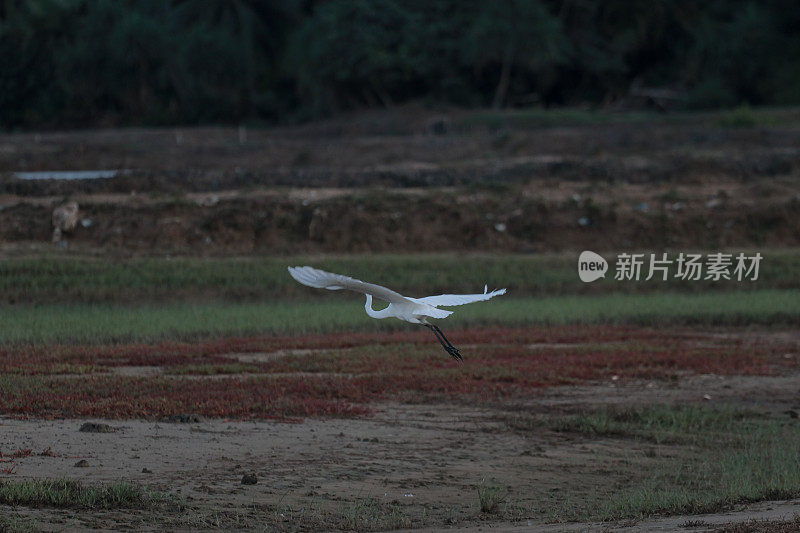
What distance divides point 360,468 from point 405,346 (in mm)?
5585

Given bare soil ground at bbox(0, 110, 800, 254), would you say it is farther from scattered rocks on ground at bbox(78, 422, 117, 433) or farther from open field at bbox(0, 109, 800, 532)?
scattered rocks on ground at bbox(78, 422, 117, 433)

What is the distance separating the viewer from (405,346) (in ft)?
46.2

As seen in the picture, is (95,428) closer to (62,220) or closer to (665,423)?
(665,423)

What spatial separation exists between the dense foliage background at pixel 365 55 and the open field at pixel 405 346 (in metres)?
9.56

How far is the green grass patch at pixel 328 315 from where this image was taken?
14133 millimetres

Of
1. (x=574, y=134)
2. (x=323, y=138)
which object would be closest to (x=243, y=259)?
(x=574, y=134)

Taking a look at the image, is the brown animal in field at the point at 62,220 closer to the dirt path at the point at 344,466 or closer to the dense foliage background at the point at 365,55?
the dirt path at the point at 344,466

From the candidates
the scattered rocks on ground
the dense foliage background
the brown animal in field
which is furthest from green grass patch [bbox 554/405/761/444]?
the dense foliage background

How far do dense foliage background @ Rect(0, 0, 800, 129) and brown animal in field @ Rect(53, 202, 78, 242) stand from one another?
2082 cm

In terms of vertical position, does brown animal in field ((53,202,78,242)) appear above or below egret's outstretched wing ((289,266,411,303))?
above

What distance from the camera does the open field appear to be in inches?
309

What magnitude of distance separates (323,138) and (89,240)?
1804 cm

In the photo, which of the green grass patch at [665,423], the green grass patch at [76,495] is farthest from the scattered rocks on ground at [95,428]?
the green grass patch at [665,423]

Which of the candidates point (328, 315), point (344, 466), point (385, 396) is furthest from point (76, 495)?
point (328, 315)
